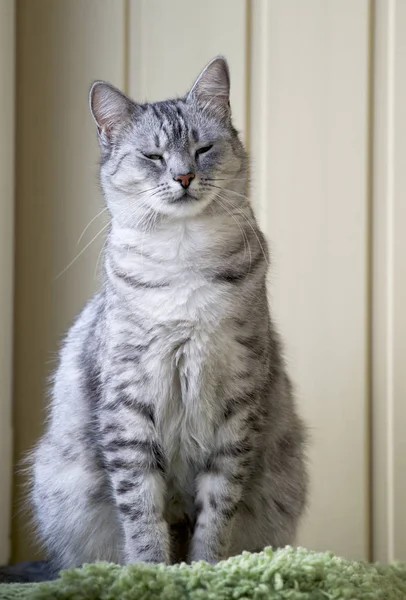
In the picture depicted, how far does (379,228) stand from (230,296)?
27.8 inches

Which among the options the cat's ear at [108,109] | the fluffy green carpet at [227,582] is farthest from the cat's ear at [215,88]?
the fluffy green carpet at [227,582]

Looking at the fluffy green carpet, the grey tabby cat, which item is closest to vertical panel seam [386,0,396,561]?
the grey tabby cat

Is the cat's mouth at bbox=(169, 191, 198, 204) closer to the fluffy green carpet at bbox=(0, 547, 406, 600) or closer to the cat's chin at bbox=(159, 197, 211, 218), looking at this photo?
the cat's chin at bbox=(159, 197, 211, 218)

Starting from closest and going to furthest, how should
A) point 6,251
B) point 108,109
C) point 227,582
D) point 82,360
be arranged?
1. point 227,582
2. point 108,109
3. point 82,360
4. point 6,251

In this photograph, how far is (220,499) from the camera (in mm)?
1414

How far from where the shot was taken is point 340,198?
6.48 ft

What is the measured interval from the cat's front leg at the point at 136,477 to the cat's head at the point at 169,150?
33 centimetres

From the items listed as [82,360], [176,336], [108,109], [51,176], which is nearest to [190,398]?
[176,336]

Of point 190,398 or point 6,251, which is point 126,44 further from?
point 190,398

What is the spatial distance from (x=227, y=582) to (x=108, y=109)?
81 cm

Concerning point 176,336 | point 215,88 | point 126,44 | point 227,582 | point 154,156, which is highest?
point 126,44

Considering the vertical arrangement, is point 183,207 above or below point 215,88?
below

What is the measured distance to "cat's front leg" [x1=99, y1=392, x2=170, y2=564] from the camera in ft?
4.57

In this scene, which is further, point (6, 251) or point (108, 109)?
point (6, 251)
